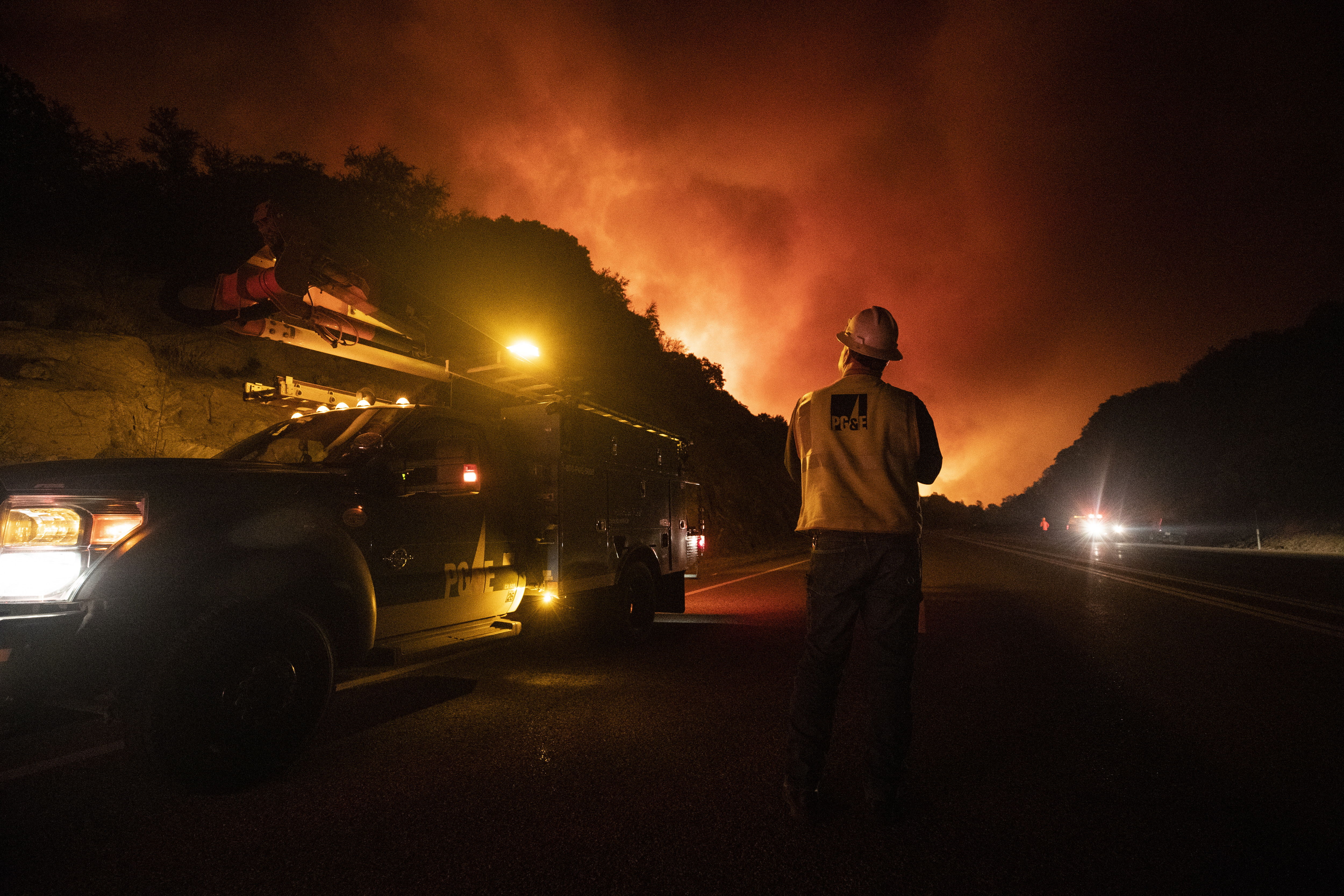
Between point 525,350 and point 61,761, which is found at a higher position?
point 525,350

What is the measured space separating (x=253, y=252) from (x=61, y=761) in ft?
45.5

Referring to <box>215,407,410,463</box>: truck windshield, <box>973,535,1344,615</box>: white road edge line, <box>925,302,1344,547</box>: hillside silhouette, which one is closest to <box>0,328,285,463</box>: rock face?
<box>215,407,410,463</box>: truck windshield

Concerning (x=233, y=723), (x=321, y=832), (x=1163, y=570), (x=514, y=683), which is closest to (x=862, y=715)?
(x=514, y=683)

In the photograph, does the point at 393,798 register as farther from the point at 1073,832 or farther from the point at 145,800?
the point at 1073,832

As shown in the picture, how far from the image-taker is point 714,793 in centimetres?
329

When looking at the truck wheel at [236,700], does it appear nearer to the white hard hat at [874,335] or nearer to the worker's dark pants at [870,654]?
the worker's dark pants at [870,654]

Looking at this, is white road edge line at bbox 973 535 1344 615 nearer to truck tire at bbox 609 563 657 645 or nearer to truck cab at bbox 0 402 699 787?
truck tire at bbox 609 563 657 645

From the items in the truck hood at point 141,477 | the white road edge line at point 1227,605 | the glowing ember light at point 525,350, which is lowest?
the white road edge line at point 1227,605

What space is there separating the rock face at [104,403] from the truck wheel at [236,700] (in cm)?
813

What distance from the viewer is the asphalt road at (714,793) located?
2.53 m

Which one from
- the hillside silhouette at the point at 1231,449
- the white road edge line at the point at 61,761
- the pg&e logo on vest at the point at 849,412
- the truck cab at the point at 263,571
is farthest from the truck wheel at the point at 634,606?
the hillside silhouette at the point at 1231,449

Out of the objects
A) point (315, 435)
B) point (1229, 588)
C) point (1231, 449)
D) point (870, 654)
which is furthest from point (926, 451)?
point (1231, 449)

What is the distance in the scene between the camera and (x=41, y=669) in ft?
9.45

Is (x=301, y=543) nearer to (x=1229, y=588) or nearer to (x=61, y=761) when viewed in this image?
(x=61, y=761)
